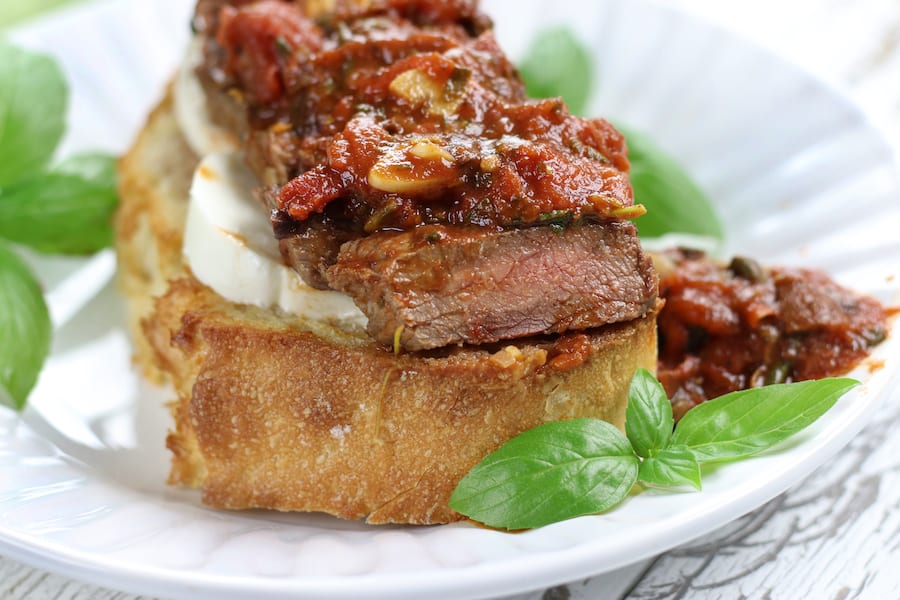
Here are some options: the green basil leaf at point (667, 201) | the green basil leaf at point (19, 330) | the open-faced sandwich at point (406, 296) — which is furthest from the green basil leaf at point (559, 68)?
the green basil leaf at point (19, 330)

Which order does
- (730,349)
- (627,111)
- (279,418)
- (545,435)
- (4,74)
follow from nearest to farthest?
(545,435)
(279,418)
(730,349)
(4,74)
(627,111)

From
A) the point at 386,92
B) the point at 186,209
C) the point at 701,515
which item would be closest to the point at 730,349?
the point at 701,515

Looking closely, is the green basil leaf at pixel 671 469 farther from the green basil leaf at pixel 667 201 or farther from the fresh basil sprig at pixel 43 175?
the fresh basil sprig at pixel 43 175

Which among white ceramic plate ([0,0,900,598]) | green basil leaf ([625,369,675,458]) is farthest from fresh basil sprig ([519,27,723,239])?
green basil leaf ([625,369,675,458])

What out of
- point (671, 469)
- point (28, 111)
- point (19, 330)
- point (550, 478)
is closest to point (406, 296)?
point (550, 478)

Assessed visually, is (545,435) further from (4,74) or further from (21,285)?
(4,74)

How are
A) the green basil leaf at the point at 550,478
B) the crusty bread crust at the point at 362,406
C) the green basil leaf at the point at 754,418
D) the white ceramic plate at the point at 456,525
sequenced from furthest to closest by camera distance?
the crusty bread crust at the point at 362,406, the green basil leaf at the point at 754,418, the green basil leaf at the point at 550,478, the white ceramic plate at the point at 456,525
